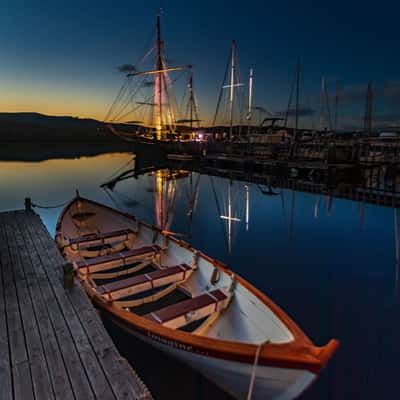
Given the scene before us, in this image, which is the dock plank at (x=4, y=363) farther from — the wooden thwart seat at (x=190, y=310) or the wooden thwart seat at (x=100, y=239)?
the wooden thwart seat at (x=100, y=239)

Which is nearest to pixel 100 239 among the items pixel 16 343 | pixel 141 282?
pixel 141 282

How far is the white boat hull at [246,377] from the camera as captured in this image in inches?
148

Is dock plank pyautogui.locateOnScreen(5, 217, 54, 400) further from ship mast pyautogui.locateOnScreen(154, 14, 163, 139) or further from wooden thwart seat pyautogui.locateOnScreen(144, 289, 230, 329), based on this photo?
ship mast pyautogui.locateOnScreen(154, 14, 163, 139)

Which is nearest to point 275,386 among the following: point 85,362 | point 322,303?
point 85,362

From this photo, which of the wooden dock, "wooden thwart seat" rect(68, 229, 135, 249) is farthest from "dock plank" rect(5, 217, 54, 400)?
"wooden thwart seat" rect(68, 229, 135, 249)

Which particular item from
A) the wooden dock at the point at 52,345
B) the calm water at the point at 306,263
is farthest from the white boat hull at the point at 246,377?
the wooden dock at the point at 52,345

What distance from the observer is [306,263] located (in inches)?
441

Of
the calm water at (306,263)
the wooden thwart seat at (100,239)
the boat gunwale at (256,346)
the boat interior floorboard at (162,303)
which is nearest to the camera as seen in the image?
the boat gunwale at (256,346)

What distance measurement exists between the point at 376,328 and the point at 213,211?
1443 centimetres

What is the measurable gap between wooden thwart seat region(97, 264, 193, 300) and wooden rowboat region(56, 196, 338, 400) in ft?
0.07

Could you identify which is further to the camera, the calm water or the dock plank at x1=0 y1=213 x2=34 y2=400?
the calm water

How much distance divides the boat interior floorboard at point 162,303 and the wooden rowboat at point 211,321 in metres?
0.02

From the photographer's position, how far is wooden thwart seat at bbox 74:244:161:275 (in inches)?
295

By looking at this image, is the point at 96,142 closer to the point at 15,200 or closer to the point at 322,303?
the point at 15,200
